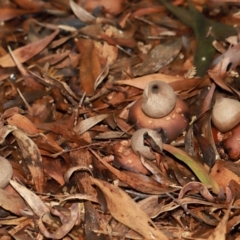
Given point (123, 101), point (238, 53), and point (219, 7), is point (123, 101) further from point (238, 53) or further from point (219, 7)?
point (219, 7)

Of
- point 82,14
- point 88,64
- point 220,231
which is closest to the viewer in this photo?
point 220,231

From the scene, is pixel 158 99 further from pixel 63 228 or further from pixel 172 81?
pixel 63 228

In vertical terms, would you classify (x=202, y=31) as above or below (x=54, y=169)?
above

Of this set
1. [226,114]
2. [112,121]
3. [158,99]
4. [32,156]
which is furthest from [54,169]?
[226,114]

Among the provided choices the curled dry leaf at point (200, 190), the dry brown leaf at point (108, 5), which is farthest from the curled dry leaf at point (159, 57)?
the curled dry leaf at point (200, 190)

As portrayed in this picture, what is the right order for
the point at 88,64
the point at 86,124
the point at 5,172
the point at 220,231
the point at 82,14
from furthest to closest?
the point at 82,14 < the point at 88,64 < the point at 86,124 < the point at 5,172 < the point at 220,231

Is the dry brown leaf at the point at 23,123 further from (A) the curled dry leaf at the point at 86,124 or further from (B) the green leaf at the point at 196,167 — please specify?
(B) the green leaf at the point at 196,167

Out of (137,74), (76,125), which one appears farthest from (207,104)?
(76,125)
